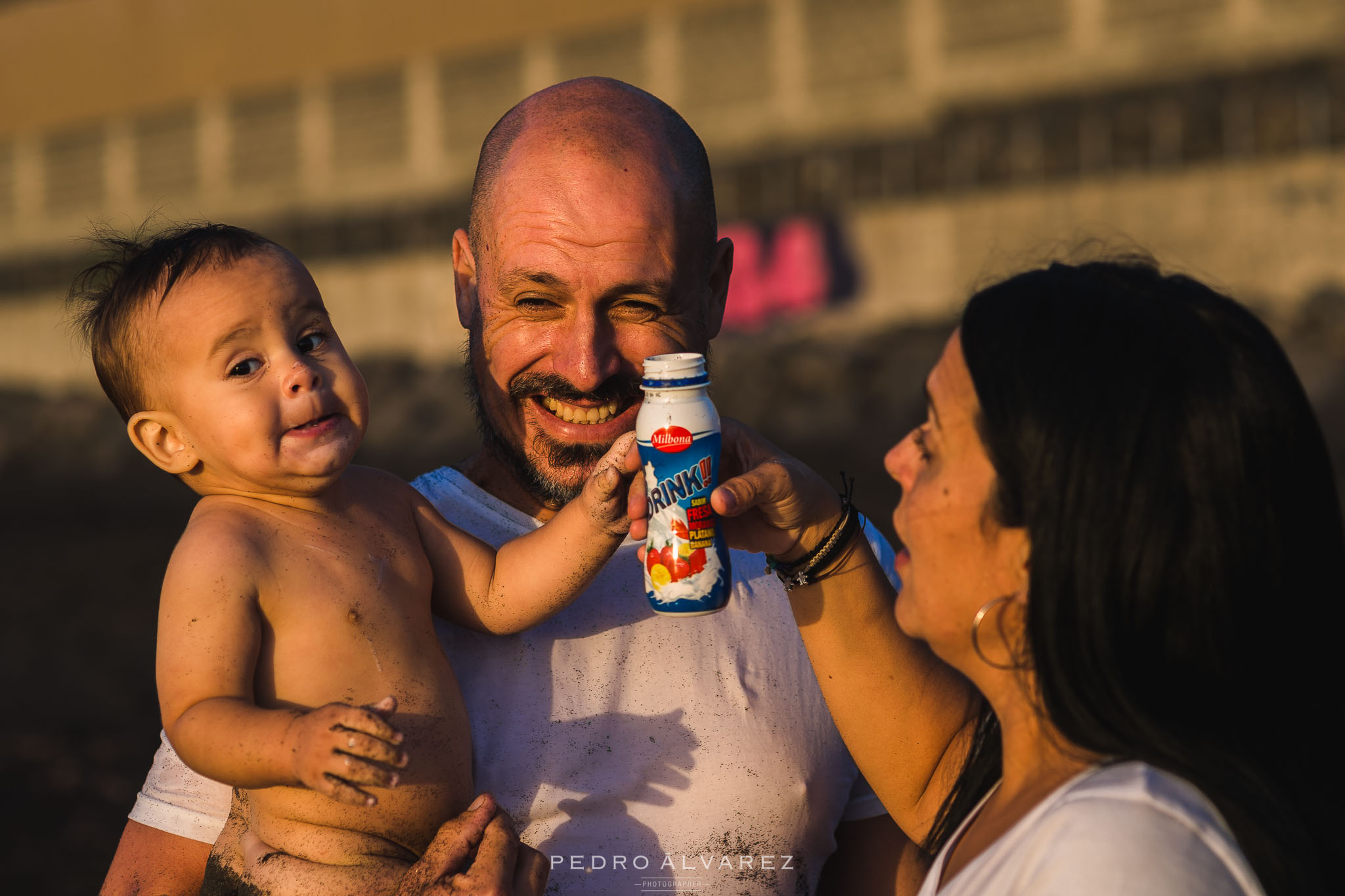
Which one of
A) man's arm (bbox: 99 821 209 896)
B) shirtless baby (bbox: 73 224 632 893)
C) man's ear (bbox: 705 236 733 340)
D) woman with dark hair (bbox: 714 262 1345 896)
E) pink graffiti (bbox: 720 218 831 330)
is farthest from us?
pink graffiti (bbox: 720 218 831 330)

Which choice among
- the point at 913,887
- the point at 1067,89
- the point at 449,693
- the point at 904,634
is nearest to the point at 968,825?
the point at 904,634

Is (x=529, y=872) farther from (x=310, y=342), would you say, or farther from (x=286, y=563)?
(x=310, y=342)

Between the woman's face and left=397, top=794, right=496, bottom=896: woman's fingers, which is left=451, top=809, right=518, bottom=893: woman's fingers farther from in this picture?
the woman's face

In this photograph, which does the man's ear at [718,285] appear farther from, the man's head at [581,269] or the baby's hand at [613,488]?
the baby's hand at [613,488]

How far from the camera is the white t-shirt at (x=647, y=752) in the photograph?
2996mm

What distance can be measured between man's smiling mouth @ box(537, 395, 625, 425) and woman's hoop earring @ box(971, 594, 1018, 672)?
4.21 feet

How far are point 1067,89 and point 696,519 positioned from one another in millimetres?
18011

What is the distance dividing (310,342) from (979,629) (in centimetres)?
158

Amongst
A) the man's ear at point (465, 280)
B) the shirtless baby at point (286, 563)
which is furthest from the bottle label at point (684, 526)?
the man's ear at point (465, 280)

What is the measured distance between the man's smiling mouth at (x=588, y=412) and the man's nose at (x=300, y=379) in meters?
0.62

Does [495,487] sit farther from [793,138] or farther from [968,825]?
[793,138]

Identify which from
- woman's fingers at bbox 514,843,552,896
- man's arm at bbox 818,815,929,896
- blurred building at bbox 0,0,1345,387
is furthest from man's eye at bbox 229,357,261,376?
blurred building at bbox 0,0,1345,387

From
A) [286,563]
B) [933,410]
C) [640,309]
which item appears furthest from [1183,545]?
[286,563]

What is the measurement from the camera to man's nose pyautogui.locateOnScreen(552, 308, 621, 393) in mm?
3170
